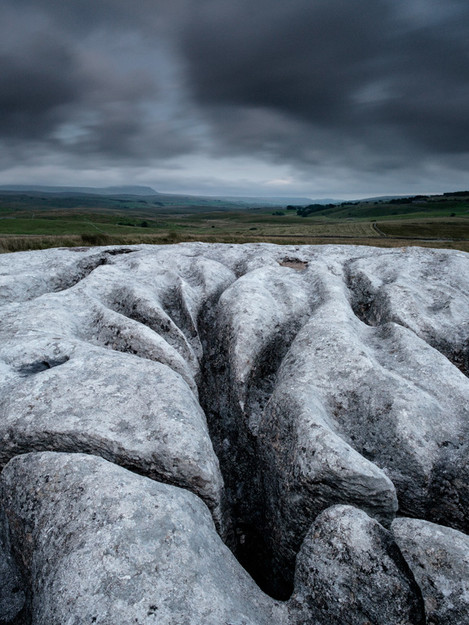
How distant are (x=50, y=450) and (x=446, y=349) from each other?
14.0 metres

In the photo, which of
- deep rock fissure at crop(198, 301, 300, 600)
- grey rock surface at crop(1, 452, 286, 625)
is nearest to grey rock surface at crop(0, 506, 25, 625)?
grey rock surface at crop(1, 452, 286, 625)

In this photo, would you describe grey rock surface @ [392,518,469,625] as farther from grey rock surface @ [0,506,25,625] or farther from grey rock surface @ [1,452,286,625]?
grey rock surface @ [0,506,25,625]

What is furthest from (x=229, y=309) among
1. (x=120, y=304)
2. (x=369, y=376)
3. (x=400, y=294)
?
(x=400, y=294)

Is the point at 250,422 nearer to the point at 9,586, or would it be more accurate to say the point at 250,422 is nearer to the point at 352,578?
the point at 352,578

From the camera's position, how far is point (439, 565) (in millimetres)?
6418

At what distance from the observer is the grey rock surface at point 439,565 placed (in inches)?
238

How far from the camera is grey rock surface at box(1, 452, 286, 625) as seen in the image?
575 centimetres

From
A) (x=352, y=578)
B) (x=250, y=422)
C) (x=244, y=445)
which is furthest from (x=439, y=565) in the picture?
(x=244, y=445)

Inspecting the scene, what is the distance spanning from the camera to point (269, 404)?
10953mm

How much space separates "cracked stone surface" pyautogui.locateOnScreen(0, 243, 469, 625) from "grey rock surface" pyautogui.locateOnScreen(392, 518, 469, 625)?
0.14 feet

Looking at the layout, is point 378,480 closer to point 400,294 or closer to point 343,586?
point 343,586

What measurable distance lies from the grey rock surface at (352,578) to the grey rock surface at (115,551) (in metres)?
0.72

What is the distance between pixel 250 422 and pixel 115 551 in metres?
6.71

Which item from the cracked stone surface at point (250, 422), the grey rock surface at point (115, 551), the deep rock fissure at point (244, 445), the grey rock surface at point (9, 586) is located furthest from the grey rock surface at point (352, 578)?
the grey rock surface at point (9, 586)
